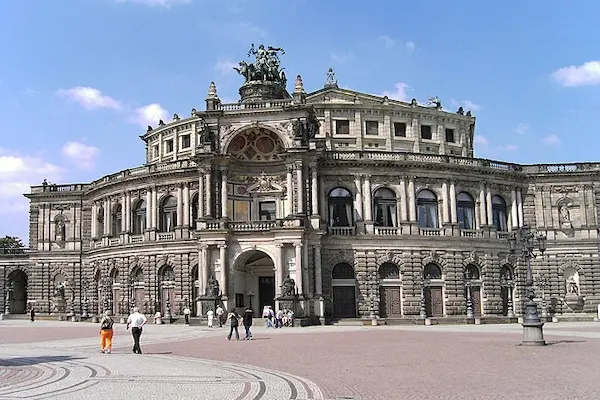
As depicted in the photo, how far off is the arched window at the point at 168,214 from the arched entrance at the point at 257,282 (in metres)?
9.70

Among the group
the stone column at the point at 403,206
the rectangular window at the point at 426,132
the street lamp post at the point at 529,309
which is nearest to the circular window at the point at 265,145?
the stone column at the point at 403,206

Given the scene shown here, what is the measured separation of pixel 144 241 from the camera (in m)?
67.2

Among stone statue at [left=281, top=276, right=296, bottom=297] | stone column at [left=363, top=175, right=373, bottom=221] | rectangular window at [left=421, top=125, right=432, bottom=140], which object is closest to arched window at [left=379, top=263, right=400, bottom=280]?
stone column at [left=363, top=175, right=373, bottom=221]

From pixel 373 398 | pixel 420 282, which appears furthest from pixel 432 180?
pixel 373 398

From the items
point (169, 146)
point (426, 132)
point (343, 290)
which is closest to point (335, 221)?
point (343, 290)

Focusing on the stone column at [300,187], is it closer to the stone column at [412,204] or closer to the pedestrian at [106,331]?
the stone column at [412,204]

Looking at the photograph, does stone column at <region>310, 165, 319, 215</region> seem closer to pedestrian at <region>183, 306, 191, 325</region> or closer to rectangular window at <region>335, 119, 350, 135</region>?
pedestrian at <region>183, 306, 191, 325</region>

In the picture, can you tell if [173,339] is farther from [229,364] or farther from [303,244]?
[303,244]

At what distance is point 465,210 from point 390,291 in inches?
424

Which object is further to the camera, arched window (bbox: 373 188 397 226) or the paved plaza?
arched window (bbox: 373 188 397 226)

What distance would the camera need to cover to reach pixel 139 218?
70.2 m

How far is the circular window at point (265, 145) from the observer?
6219 cm

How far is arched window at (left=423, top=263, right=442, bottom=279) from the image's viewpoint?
62.7 m

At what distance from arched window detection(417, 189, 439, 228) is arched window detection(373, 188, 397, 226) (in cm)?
232
